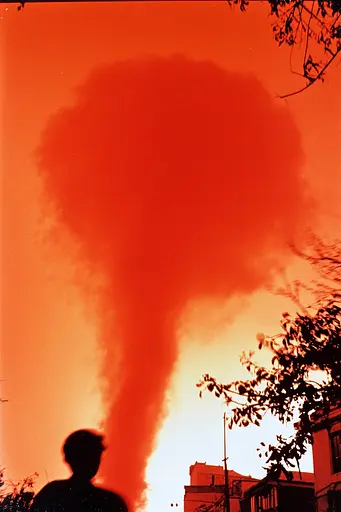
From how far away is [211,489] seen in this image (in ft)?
175

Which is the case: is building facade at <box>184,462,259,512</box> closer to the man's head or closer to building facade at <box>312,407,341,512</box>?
building facade at <box>312,407,341,512</box>

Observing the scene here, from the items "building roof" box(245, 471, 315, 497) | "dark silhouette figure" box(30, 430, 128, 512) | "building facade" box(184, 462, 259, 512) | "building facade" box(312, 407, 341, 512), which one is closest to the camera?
"dark silhouette figure" box(30, 430, 128, 512)

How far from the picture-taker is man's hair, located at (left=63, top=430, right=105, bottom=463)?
3.26m

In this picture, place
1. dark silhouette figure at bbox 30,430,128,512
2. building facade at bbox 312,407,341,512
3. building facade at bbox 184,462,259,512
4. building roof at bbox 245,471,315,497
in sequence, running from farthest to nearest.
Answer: building facade at bbox 184,462,259,512 < building facade at bbox 312,407,341,512 < building roof at bbox 245,471,315,497 < dark silhouette figure at bbox 30,430,128,512

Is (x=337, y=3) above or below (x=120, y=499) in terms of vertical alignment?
above

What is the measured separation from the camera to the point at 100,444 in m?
3.28

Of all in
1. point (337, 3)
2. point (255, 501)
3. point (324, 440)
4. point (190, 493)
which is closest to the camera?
point (337, 3)

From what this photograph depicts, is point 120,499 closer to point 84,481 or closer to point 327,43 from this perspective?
point 84,481

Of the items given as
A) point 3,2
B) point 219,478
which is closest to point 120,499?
point 3,2

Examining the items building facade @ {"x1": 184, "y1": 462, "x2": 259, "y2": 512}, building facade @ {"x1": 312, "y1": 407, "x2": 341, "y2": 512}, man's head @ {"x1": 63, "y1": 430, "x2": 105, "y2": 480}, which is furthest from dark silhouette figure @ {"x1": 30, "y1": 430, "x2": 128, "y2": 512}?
building facade @ {"x1": 184, "y1": 462, "x2": 259, "y2": 512}

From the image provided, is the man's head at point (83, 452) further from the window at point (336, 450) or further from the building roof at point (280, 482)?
the window at point (336, 450)

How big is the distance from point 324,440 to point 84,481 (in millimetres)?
24183

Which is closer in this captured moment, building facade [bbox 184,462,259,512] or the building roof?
the building roof

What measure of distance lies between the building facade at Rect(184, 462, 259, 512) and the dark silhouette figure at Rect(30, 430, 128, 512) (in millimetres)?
28226
